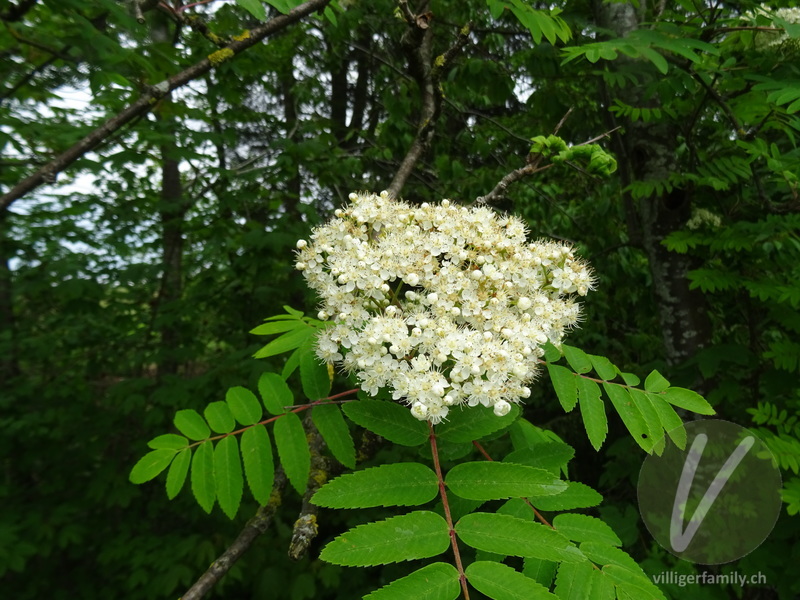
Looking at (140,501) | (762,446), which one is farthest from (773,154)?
(140,501)

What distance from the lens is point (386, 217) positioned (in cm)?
164

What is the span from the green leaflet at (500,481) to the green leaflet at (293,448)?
1.52 ft

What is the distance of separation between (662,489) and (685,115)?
8.62ft

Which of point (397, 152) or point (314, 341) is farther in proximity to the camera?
point (397, 152)

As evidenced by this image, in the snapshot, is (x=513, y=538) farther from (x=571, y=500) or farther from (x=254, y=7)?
(x=254, y=7)

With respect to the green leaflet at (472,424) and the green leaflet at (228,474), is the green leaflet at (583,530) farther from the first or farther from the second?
the green leaflet at (228,474)

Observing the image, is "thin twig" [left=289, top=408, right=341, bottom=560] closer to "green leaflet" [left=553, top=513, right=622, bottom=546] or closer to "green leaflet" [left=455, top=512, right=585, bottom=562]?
"green leaflet" [left=455, top=512, right=585, bottom=562]

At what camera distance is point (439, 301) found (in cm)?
142

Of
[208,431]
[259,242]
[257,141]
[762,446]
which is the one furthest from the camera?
[257,141]

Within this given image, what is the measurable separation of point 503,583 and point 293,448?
75 cm

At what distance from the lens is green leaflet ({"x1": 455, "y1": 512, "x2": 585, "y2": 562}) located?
101 centimetres

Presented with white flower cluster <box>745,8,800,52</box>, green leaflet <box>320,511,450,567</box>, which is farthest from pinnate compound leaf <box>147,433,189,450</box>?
white flower cluster <box>745,8,800,52</box>

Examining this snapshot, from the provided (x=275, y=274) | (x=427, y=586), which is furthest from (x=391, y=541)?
(x=275, y=274)

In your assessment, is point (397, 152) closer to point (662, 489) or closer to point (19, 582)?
point (662, 489)
